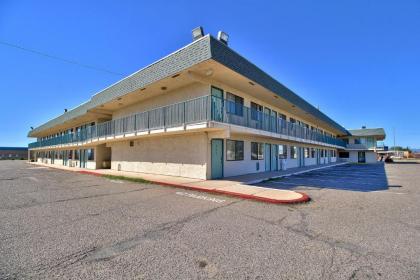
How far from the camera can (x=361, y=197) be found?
8.85 metres

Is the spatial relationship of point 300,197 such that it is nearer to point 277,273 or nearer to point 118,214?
point 277,273

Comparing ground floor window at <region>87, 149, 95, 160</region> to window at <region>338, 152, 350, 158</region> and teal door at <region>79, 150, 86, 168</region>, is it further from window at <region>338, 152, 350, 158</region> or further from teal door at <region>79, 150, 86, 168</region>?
window at <region>338, 152, 350, 158</region>

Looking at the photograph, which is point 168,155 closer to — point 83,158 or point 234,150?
point 234,150

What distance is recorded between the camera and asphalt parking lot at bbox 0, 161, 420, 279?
3.27m

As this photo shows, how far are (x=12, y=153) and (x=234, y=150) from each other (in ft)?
311

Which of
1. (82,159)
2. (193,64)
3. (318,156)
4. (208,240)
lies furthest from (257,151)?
(82,159)

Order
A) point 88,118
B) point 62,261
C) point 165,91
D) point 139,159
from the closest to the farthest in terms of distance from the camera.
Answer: point 62,261 → point 165,91 → point 139,159 → point 88,118

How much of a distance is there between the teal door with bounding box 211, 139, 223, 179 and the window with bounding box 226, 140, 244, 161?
69 cm

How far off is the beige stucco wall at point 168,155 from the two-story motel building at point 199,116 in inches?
2.4

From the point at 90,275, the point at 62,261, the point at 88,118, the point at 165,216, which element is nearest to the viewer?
the point at 90,275

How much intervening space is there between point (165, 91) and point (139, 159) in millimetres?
6365

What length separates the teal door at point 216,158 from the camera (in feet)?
43.8

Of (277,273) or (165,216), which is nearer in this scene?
(277,273)

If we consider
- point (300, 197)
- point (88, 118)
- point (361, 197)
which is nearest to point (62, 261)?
point (300, 197)
